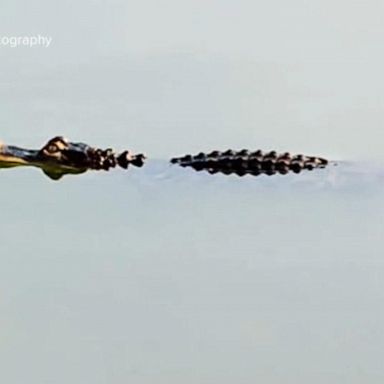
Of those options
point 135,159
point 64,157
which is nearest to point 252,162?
point 135,159

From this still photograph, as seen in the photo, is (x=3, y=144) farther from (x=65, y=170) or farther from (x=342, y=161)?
(x=342, y=161)

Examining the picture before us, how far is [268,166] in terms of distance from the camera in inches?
66.6

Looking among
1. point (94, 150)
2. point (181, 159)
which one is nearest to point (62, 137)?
point (94, 150)

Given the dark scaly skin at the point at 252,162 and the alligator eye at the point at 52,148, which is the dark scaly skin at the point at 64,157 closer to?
the alligator eye at the point at 52,148

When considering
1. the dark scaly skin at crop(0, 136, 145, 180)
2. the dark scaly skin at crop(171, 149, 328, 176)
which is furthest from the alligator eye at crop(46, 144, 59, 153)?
the dark scaly skin at crop(171, 149, 328, 176)

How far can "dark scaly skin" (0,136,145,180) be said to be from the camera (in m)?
1.70

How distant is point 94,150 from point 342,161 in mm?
517

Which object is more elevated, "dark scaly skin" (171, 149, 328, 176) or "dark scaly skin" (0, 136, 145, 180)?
"dark scaly skin" (0, 136, 145, 180)

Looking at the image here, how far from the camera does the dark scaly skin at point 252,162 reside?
169 cm

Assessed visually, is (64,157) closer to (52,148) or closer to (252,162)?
(52,148)

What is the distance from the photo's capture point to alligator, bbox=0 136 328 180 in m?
1.70

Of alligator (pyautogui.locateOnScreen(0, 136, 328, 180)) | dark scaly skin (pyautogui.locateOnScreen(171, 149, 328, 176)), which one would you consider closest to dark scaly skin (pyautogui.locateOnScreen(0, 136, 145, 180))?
alligator (pyautogui.locateOnScreen(0, 136, 328, 180))

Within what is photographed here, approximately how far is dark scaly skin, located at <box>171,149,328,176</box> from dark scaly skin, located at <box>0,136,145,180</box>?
0.38 feet

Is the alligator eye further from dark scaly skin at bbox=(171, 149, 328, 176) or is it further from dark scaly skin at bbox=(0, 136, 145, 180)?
dark scaly skin at bbox=(171, 149, 328, 176)
